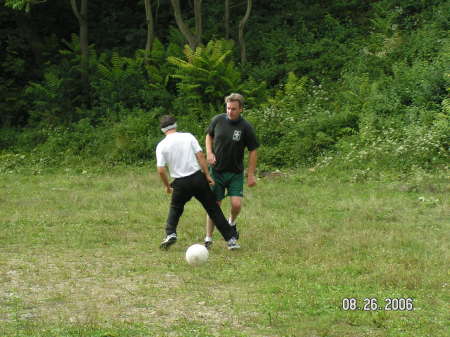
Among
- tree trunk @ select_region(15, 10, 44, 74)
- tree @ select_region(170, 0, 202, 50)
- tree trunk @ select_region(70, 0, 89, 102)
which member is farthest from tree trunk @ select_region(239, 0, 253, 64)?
tree trunk @ select_region(15, 10, 44, 74)

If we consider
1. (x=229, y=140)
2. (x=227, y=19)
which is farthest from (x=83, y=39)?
(x=229, y=140)

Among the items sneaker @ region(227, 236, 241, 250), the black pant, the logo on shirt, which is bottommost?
sneaker @ region(227, 236, 241, 250)

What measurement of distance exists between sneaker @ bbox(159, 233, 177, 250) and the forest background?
21.0ft

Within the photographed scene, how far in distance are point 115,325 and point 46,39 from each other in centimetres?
1921

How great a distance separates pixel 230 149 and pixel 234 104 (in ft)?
2.12

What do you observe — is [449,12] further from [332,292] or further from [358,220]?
[332,292]

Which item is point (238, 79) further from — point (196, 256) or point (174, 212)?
point (196, 256)

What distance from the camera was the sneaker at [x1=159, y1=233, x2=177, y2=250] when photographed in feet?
33.6

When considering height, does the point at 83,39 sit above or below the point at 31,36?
below

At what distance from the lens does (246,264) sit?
924 centimetres

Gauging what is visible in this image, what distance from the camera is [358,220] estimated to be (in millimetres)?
11656

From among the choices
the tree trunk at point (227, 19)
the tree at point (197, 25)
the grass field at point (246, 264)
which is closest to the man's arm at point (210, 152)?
the grass field at point (246, 264)

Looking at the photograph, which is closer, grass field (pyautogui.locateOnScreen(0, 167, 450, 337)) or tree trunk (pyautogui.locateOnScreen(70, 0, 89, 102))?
grass field (pyautogui.locateOnScreen(0, 167, 450, 337))

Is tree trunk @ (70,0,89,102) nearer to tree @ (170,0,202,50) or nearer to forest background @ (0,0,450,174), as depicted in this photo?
forest background @ (0,0,450,174)
